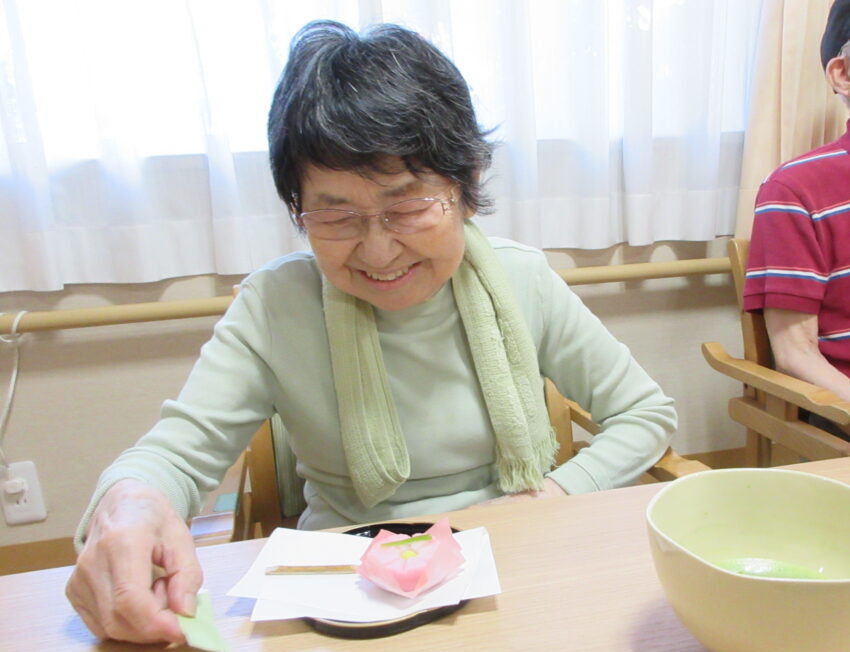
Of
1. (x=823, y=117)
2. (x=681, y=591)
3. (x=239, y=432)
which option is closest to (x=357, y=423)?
(x=239, y=432)

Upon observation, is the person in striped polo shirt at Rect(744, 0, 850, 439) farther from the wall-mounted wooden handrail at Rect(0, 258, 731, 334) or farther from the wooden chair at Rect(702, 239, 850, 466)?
the wall-mounted wooden handrail at Rect(0, 258, 731, 334)

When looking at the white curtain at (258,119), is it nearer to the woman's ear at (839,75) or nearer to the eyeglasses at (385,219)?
the woman's ear at (839,75)

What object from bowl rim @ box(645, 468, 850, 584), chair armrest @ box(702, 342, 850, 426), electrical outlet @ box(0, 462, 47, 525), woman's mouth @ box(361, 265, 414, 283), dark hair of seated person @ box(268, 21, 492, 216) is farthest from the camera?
electrical outlet @ box(0, 462, 47, 525)

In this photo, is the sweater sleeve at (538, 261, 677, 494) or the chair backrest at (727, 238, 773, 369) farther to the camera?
the chair backrest at (727, 238, 773, 369)

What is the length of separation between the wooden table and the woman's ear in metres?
1.11

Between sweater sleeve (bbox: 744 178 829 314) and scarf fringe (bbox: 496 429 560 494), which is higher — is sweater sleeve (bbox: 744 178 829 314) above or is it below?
above

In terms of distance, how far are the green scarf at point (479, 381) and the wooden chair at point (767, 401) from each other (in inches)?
21.7

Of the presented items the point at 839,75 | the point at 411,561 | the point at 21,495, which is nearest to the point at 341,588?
the point at 411,561

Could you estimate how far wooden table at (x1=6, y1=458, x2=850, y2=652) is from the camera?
0.47 m

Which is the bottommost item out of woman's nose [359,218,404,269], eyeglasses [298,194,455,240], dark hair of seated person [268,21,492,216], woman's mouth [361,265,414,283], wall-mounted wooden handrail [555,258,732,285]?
wall-mounted wooden handrail [555,258,732,285]

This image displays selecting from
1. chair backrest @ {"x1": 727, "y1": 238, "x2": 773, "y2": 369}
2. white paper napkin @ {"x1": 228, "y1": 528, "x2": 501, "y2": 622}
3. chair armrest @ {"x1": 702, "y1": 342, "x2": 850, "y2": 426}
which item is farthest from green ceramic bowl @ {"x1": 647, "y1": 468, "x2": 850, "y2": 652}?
chair backrest @ {"x1": 727, "y1": 238, "x2": 773, "y2": 369}

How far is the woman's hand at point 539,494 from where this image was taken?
2.74 feet

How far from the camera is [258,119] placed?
4.80 ft

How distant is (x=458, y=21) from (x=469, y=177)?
2.86 ft
